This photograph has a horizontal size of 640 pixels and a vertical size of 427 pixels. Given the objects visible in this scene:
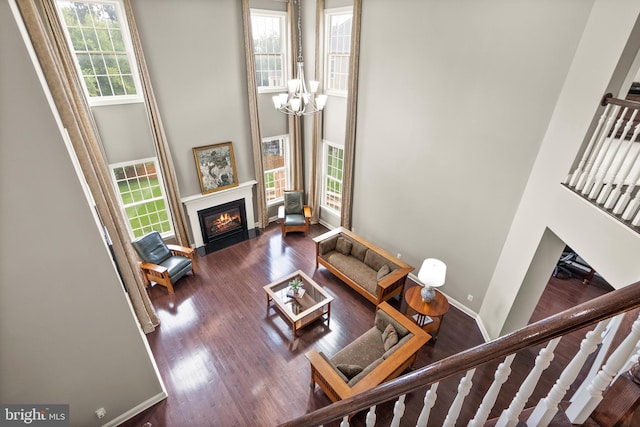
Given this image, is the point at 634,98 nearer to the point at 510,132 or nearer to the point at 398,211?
the point at 510,132

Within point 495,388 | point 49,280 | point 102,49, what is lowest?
point 49,280

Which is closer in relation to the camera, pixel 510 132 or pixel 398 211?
pixel 510 132

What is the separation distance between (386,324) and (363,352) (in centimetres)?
51

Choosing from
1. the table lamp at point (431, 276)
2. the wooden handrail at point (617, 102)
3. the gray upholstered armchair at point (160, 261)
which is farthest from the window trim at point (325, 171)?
the wooden handrail at point (617, 102)

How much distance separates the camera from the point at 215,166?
21.0 ft

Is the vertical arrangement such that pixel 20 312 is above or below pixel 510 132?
below

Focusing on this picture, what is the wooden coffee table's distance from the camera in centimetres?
475

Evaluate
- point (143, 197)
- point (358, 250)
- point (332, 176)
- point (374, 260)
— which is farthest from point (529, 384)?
point (332, 176)

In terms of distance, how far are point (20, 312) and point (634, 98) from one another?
6.37 metres

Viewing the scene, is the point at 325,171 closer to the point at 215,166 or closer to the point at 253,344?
the point at 215,166

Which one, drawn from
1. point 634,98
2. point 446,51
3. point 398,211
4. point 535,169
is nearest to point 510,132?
point 535,169

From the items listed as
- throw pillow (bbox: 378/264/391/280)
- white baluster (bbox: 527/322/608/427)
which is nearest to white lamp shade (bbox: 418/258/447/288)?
Answer: throw pillow (bbox: 378/264/391/280)

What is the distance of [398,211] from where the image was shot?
5.80m

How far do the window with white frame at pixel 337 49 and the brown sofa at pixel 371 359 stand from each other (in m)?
4.46
